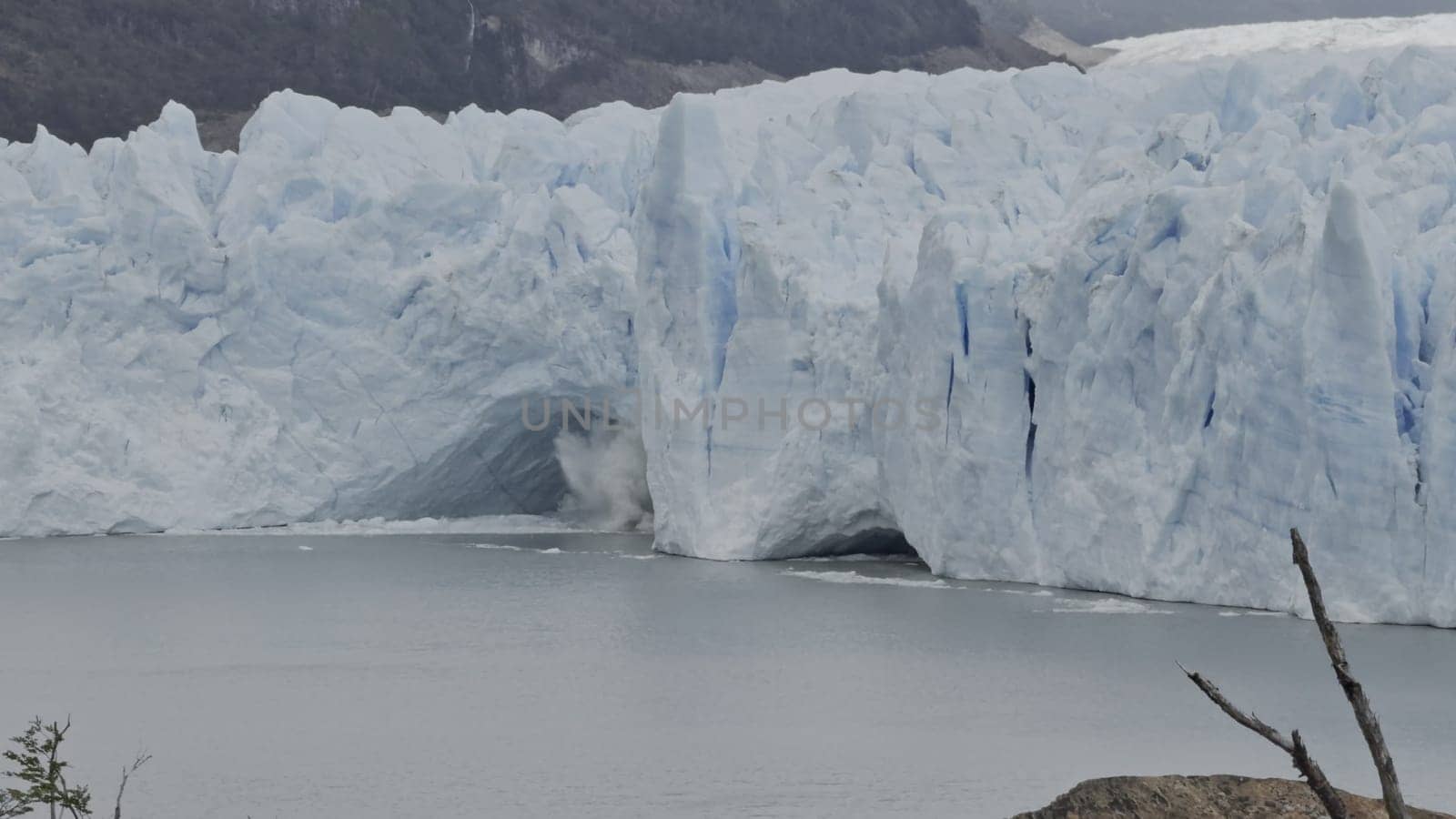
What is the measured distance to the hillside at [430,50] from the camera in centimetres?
3075

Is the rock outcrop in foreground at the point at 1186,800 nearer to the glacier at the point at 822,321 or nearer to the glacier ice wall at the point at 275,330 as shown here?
the glacier at the point at 822,321

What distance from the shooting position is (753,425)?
15375 mm

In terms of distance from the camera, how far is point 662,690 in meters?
10.5

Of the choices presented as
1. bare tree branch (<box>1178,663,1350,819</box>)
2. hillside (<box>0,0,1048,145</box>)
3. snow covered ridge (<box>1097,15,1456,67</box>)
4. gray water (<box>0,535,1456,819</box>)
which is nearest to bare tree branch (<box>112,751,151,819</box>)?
gray water (<box>0,535,1456,819</box>)

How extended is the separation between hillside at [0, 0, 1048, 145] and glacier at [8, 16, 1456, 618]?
12547mm

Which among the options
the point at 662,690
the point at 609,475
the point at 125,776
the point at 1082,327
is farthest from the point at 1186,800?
the point at 609,475

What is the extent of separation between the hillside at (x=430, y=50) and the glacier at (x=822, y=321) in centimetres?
1255

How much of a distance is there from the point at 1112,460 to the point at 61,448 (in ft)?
31.4

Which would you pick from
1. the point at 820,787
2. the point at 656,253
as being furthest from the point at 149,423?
the point at 820,787

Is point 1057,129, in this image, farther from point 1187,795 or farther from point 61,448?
point 1187,795

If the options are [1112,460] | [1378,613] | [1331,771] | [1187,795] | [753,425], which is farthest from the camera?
[753,425]

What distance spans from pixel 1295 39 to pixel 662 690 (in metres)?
24.7

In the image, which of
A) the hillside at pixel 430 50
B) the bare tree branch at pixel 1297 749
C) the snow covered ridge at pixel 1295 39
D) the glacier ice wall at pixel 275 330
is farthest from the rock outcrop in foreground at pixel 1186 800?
the hillside at pixel 430 50

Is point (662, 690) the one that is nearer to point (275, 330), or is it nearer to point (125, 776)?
point (125, 776)
